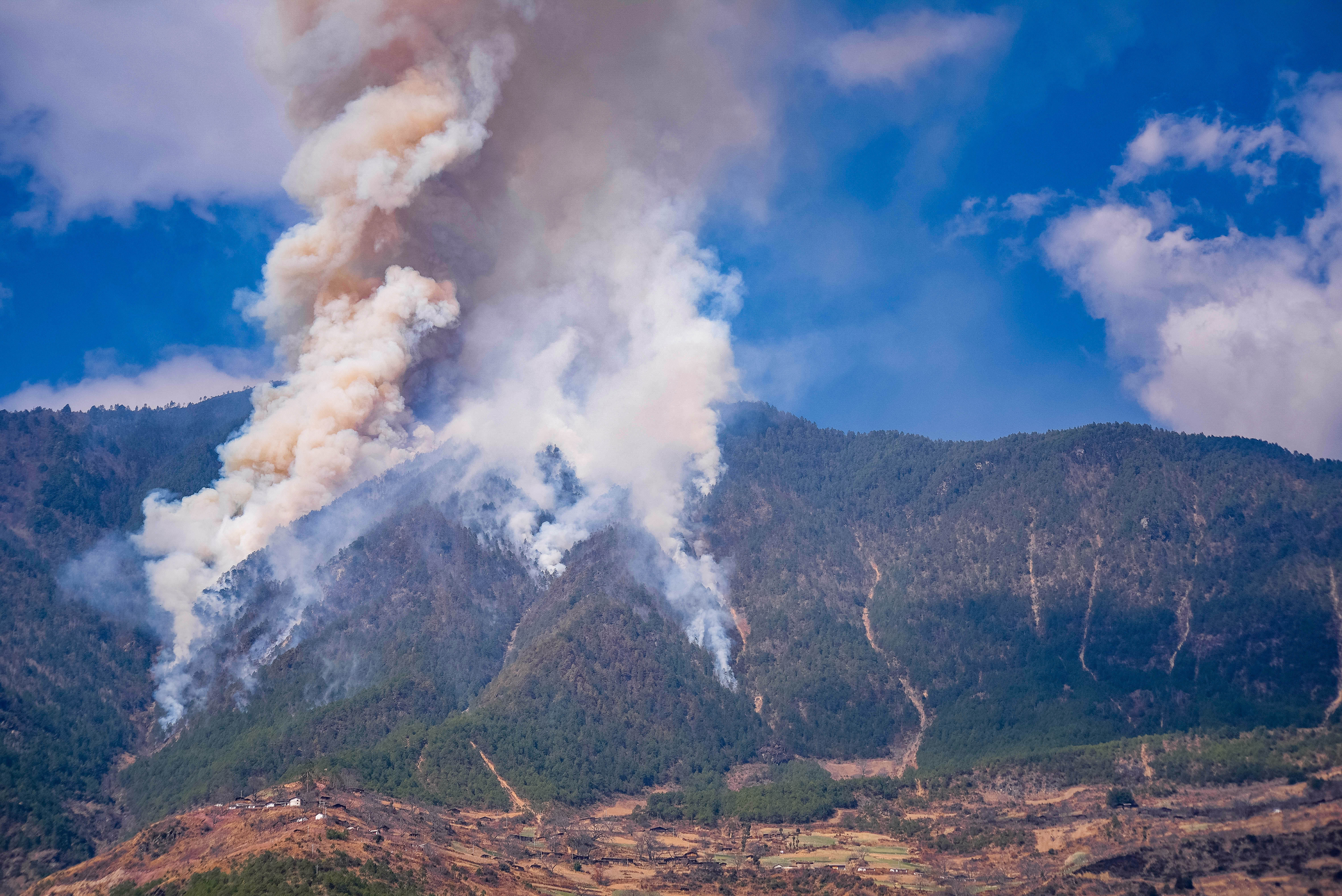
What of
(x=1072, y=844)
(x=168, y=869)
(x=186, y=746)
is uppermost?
(x=186, y=746)

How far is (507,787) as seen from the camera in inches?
6540

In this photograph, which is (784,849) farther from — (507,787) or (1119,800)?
(507,787)

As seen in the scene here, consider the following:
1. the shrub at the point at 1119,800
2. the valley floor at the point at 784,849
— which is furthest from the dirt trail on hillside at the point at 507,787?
the shrub at the point at 1119,800

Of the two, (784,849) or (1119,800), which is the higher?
(1119,800)

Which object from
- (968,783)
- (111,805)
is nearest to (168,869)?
(111,805)

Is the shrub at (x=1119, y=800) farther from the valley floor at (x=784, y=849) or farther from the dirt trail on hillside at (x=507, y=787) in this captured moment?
the dirt trail on hillside at (x=507, y=787)

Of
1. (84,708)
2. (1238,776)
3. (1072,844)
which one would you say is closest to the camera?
(1072,844)

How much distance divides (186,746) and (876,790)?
10721 cm

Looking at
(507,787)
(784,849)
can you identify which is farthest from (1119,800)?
(507,787)

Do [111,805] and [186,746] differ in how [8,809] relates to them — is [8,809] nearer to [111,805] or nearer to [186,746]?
[111,805]

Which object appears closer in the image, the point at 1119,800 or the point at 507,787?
the point at 1119,800

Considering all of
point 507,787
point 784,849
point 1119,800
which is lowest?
point 784,849

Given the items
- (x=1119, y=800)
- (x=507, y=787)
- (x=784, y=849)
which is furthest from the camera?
(x=507, y=787)

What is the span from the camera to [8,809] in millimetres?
149375
